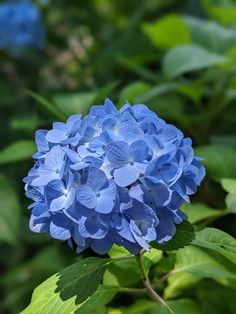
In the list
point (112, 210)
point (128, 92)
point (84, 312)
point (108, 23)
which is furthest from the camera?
point (108, 23)

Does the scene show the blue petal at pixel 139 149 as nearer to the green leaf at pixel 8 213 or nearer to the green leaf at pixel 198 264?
the green leaf at pixel 198 264

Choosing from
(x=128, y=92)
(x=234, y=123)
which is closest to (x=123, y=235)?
(x=128, y=92)

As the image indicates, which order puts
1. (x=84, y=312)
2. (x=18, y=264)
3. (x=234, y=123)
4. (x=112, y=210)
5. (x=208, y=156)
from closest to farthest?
(x=112, y=210) → (x=84, y=312) → (x=208, y=156) → (x=234, y=123) → (x=18, y=264)

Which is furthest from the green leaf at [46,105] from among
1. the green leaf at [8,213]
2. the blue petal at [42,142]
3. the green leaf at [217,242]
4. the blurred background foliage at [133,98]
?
the green leaf at [217,242]

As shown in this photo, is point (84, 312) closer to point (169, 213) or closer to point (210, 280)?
point (169, 213)

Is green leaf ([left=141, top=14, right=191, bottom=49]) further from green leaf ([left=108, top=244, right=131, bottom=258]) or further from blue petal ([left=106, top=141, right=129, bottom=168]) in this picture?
blue petal ([left=106, top=141, right=129, bottom=168])

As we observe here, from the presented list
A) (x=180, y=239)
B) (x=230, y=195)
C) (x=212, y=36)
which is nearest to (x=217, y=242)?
(x=180, y=239)

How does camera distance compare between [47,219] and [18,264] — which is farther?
[18,264]
